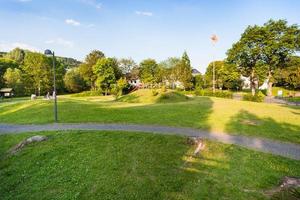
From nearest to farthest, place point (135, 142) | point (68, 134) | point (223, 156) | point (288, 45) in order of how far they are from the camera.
Answer: 1. point (223, 156)
2. point (135, 142)
3. point (68, 134)
4. point (288, 45)

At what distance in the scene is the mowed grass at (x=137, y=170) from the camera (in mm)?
5645

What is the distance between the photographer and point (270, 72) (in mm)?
42844

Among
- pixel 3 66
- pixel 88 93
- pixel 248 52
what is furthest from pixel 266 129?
pixel 3 66

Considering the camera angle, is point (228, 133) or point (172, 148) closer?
point (172, 148)

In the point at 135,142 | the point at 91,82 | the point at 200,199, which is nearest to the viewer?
the point at 200,199

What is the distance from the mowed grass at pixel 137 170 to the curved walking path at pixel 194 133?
0.83m

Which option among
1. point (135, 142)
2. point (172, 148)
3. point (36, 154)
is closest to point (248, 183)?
point (172, 148)

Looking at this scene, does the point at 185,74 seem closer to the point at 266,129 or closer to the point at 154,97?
the point at 154,97

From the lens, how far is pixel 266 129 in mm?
11172

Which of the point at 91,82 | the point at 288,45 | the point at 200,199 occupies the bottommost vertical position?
the point at 200,199

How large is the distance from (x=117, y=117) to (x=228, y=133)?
682 centimetres

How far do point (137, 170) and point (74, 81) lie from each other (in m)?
61.7

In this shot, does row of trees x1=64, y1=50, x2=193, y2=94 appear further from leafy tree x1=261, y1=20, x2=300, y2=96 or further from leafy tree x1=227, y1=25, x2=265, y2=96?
leafy tree x1=261, y1=20, x2=300, y2=96

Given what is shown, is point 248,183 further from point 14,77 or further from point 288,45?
point 14,77
